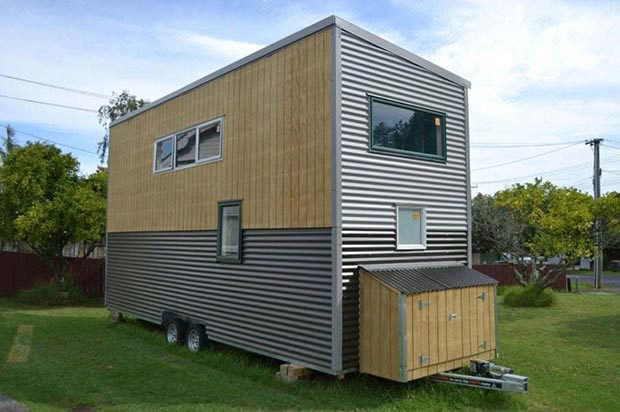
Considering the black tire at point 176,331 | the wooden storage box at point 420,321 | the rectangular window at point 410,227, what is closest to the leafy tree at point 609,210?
the wooden storage box at point 420,321

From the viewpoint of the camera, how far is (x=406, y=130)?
28.4 ft

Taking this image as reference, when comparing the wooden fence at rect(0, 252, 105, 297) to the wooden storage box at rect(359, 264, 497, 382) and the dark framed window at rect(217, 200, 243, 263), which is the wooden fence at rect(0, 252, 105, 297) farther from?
the wooden storage box at rect(359, 264, 497, 382)

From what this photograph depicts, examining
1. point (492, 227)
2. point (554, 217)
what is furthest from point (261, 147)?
point (492, 227)

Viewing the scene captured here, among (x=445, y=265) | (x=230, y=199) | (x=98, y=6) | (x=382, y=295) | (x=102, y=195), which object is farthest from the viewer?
(x=102, y=195)

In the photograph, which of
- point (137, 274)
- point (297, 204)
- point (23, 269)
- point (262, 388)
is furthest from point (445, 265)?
point (23, 269)

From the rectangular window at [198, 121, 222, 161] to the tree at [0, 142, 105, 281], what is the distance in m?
8.62

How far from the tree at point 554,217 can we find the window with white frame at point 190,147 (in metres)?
11.0

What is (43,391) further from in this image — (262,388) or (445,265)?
(445,265)

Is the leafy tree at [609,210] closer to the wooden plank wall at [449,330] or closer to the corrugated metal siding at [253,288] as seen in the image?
the wooden plank wall at [449,330]

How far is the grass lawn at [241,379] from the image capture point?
700cm

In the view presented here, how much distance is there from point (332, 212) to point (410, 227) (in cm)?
174

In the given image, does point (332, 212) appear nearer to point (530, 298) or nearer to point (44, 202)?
point (530, 298)

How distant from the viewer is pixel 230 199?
9.73m

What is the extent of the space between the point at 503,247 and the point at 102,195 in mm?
14977
